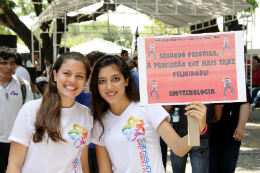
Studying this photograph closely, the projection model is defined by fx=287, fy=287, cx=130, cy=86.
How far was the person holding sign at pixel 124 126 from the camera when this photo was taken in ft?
6.82

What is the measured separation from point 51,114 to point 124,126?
53 centimetres

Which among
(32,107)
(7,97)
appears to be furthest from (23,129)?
(7,97)

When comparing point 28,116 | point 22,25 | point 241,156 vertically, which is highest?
point 22,25

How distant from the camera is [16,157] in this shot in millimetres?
1950

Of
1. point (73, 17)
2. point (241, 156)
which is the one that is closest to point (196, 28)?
point (73, 17)

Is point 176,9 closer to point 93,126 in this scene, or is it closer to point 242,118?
point 242,118

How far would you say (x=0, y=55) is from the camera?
12.6 ft

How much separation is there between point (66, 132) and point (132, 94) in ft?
2.01

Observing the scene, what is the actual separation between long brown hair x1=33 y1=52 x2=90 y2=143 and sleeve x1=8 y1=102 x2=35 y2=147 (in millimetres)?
45

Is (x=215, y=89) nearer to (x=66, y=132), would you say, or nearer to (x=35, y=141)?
(x=66, y=132)

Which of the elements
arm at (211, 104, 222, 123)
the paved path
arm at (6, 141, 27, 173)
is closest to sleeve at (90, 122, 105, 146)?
arm at (6, 141, 27, 173)

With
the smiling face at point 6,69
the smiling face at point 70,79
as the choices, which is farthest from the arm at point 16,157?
the smiling face at point 6,69

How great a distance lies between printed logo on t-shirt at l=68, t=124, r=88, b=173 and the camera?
6.80ft

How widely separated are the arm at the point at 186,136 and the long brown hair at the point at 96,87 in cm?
35
